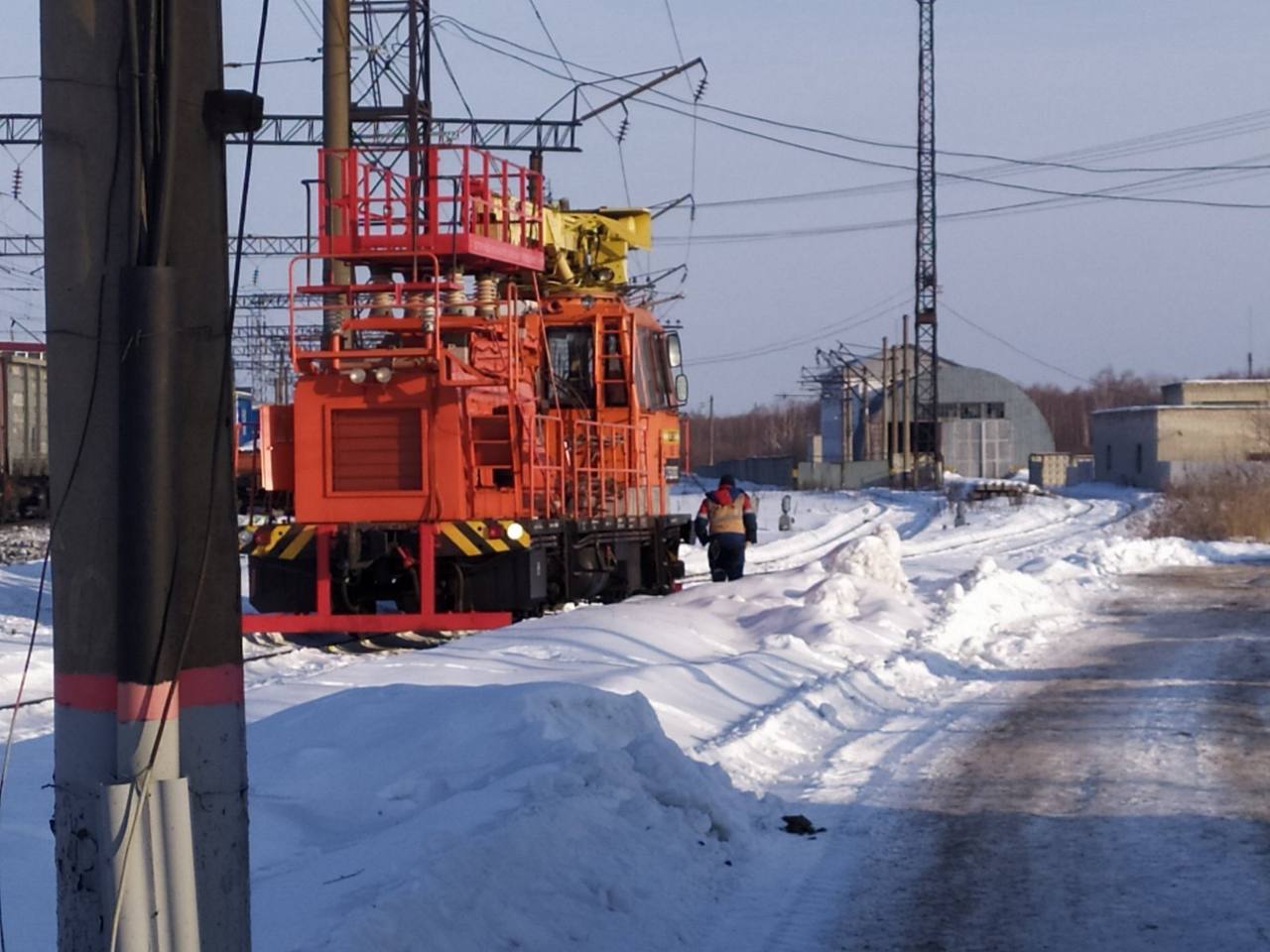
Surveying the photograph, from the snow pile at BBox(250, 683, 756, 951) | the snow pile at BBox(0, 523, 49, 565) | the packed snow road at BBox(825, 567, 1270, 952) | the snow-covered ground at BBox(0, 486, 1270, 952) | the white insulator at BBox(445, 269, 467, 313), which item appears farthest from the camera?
the snow pile at BBox(0, 523, 49, 565)

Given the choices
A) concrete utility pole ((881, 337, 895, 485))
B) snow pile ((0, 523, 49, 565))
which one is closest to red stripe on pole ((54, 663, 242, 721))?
snow pile ((0, 523, 49, 565))

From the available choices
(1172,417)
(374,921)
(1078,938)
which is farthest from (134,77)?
(1172,417)

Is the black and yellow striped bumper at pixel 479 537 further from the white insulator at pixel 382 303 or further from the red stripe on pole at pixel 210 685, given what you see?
the red stripe on pole at pixel 210 685

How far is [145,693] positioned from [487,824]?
10.2 feet

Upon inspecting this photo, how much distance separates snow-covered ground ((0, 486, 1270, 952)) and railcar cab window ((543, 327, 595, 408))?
2779 millimetres

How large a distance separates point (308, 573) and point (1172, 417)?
2695 inches

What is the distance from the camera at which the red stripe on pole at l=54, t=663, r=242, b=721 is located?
3.97m

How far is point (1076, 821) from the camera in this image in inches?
334

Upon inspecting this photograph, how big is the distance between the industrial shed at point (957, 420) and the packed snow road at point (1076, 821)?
7810 centimetres

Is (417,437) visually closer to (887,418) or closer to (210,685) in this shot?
(210,685)

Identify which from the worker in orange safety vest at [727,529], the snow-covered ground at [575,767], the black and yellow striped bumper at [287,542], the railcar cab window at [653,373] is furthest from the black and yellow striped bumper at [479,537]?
the worker in orange safety vest at [727,529]

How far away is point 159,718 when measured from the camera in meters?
3.99

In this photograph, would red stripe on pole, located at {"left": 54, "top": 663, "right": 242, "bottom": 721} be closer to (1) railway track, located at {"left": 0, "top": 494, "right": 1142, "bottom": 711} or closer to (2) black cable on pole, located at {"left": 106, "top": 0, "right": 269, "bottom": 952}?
(2) black cable on pole, located at {"left": 106, "top": 0, "right": 269, "bottom": 952}

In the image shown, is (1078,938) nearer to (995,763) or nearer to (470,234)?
(995,763)
